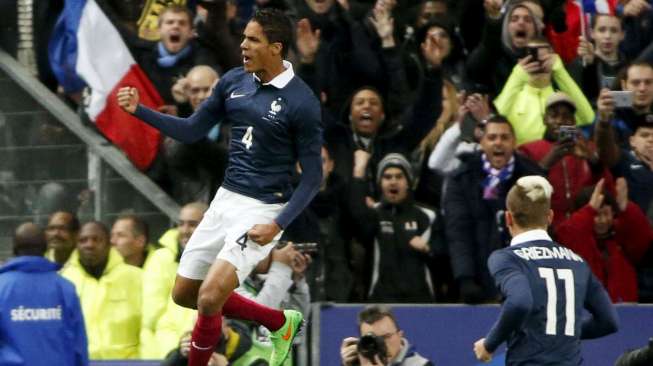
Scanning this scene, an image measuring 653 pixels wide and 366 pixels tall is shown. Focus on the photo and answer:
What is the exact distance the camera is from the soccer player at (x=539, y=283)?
29.6ft

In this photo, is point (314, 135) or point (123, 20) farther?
point (123, 20)

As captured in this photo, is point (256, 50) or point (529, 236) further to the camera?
point (256, 50)

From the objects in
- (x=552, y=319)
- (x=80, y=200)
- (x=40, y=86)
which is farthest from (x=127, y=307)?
(x=552, y=319)

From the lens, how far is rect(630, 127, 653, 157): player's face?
1299 cm

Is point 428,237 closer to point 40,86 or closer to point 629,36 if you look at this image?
point 629,36

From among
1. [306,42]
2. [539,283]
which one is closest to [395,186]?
[306,42]

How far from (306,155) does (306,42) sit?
3.71 metres

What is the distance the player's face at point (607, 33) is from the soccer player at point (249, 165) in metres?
4.31

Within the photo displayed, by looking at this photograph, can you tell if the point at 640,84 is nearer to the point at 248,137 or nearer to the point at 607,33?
the point at 607,33

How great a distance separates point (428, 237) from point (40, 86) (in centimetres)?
365

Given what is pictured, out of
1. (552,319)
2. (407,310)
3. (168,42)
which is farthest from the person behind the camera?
(168,42)

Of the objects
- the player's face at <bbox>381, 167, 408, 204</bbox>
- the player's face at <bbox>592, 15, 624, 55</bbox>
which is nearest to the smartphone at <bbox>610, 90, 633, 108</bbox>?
the player's face at <bbox>592, 15, 624, 55</bbox>

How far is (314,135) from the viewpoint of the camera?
10.1m

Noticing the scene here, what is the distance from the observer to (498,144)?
1259 centimetres
